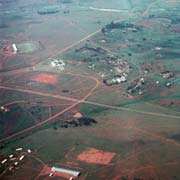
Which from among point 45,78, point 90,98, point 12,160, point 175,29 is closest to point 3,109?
point 45,78

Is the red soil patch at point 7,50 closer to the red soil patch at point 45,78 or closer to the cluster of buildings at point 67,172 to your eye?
the red soil patch at point 45,78

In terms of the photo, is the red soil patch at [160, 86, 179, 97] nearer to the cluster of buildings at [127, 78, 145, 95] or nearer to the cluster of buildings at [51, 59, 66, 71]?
the cluster of buildings at [127, 78, 145, 95]

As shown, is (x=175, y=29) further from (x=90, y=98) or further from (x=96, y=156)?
(x=96, y=156)

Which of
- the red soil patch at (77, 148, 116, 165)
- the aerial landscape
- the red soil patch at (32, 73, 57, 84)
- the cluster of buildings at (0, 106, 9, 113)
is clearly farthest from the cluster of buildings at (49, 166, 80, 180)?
the red soil patch at (32, 73, 57, 84)

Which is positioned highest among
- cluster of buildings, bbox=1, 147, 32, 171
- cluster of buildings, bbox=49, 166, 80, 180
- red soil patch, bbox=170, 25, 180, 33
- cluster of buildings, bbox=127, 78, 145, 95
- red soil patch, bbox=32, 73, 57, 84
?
red soil patch, bbox=170, 25, 180, 33

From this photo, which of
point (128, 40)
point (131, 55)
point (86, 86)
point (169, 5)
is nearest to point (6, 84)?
point (86, 86)

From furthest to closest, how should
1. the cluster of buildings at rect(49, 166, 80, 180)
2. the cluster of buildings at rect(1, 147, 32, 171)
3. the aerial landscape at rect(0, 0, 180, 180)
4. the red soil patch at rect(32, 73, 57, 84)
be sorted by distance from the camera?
the red soil patch at rect(32, 73, 57, 84) < the cluster of buildings at rect(1, 147, 32, 171) < the aerial landscape at rect(0, 0, 180, 180) < the cluster of buildings at rect(49, 166, 80, 180)

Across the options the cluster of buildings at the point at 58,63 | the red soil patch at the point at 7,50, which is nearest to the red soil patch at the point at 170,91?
the cluster of buildings at the point at 58,63
